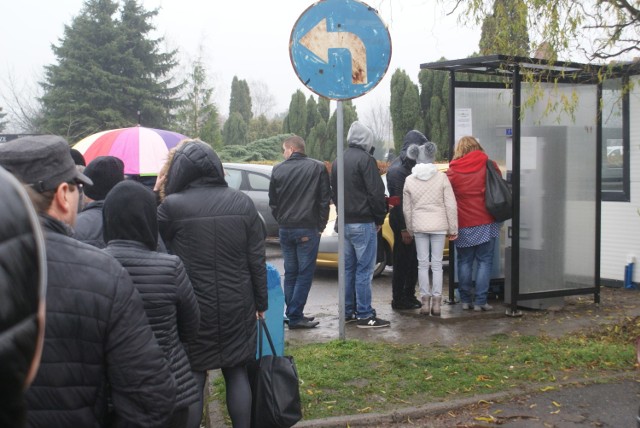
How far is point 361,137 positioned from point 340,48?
1918 millimetres

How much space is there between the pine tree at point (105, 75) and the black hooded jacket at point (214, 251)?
3902 cm

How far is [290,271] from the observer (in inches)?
334

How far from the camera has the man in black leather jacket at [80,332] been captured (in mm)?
2508

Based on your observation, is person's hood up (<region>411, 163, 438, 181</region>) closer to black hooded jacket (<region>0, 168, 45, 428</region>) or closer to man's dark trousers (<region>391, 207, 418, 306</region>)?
man's dark trousers (<region>391, 207, 418, 306</region>)

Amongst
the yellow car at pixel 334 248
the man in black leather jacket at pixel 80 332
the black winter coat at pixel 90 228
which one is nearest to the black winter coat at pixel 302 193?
the yellow car at pixel 334 248

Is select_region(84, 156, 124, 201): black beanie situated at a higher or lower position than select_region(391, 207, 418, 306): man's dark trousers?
higher

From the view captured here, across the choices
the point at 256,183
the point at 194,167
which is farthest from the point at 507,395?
the point at 256,183

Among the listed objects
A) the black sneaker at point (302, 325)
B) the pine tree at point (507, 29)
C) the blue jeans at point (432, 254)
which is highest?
the pine tree at point (507, 29)

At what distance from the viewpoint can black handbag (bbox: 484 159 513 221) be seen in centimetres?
863

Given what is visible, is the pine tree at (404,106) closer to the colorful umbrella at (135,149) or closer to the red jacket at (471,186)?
the red jacket at (471,186)

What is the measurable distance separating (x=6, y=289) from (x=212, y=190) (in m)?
3.56

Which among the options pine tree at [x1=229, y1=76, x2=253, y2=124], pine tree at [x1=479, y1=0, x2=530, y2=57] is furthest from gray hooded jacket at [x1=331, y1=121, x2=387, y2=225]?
pine tree at [x1=229, y1=76, x2=253, y2=124]

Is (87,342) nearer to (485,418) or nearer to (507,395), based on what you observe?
(485,418)

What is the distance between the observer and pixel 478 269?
9047 mm
